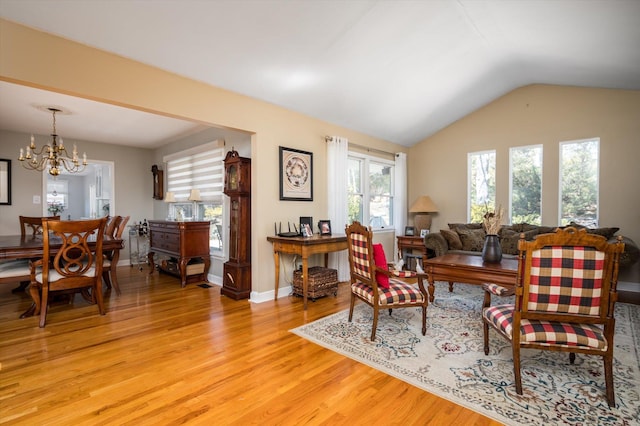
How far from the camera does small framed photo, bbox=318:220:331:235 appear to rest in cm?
437

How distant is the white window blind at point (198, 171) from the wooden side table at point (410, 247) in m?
3.35

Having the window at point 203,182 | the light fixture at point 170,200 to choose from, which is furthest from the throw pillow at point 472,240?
the light fixture at point 170,200

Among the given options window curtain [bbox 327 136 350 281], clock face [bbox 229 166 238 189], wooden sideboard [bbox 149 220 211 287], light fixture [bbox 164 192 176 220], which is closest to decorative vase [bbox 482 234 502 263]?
window curtain [bbox 327 136 350 281]

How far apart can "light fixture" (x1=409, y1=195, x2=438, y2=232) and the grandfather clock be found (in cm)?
342

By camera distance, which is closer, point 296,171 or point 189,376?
point 189,376

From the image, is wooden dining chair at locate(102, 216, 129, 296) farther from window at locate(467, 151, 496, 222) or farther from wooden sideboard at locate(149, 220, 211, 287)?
window at locate(467, 151, 496, 222)

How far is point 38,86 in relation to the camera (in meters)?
2.49

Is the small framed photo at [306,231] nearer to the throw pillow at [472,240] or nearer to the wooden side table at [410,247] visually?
the wooden side table at [410,247]

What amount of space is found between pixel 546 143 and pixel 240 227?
4.95 meters

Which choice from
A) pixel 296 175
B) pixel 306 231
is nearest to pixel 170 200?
pixel 296 175

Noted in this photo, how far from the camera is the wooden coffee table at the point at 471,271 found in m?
2.98

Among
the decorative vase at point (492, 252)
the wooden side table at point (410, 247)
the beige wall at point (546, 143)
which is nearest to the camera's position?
the decorative vase at point (492, 252)

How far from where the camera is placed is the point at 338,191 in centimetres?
492

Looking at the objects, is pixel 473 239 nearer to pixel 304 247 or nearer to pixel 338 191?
pixel 338 191
